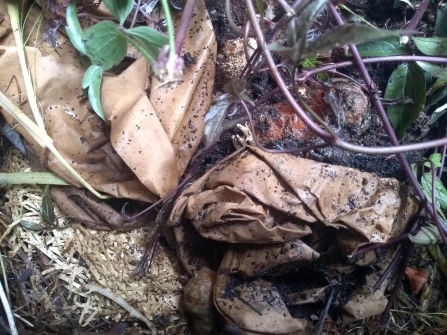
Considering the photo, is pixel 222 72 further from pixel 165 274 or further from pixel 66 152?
pixel 165 274

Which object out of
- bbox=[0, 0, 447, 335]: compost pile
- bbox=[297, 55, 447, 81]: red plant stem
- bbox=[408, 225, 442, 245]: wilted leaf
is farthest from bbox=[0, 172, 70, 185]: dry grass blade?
bbox=[408, 225, 442, 245]: wilted leaf

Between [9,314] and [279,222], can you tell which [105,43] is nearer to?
[279,222]

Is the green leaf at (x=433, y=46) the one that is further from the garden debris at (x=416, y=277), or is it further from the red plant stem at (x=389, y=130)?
the garden debris at (x=416, y=277)

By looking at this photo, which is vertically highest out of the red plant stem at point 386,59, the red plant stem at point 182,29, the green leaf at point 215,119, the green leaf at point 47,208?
the red plant stem at point 182,29

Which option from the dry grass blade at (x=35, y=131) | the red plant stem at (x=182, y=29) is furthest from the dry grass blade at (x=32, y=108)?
the red plant stem at (x=182, y=29)

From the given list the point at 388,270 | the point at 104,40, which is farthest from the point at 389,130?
the point at 104,40

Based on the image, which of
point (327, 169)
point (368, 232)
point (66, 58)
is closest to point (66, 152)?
point (66, 58)

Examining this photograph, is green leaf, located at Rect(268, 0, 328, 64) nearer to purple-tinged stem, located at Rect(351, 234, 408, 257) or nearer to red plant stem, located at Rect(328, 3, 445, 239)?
red plant stem, located at Rect(328, 3, 445, 239)
